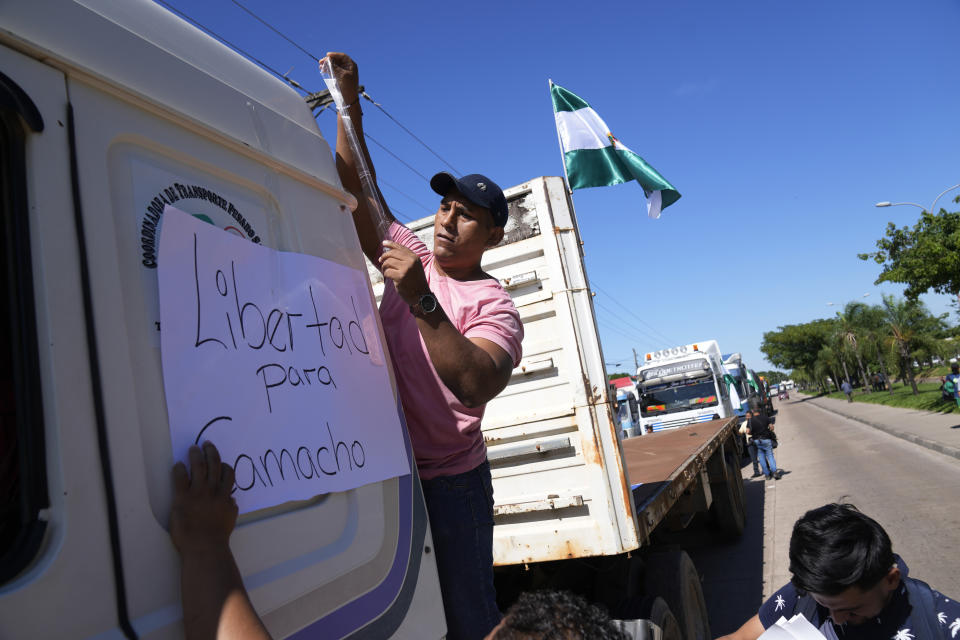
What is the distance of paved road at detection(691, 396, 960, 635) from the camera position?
5.88m

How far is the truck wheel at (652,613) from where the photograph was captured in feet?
10.4

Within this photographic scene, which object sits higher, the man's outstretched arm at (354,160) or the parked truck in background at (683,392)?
the man's outstretched arm at (354,160)

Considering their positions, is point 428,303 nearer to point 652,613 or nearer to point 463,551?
point 463,551

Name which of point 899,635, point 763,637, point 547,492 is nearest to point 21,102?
point 763,637

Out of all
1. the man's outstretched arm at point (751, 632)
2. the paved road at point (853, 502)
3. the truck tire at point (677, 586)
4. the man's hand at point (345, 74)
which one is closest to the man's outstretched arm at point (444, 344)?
the man's hand at point (345, 74)

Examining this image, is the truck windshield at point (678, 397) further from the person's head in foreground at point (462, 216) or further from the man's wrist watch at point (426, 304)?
A: the man's wrist watch at point (426, 304)

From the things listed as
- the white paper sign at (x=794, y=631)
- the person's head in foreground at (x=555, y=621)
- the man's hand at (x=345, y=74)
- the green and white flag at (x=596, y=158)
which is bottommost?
the white paper sign at (x=794, y=631)

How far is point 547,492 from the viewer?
11.5 feet

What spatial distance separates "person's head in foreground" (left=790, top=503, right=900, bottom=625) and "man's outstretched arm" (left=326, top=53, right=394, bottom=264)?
1604 mm

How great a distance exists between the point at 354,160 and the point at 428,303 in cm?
71

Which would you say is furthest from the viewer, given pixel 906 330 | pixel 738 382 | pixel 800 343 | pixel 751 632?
pixel 800 343

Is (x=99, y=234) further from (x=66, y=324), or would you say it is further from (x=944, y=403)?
(x=944, y=403)

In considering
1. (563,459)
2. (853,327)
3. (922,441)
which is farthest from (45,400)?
(853,327)

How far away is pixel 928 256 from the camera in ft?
48.8
